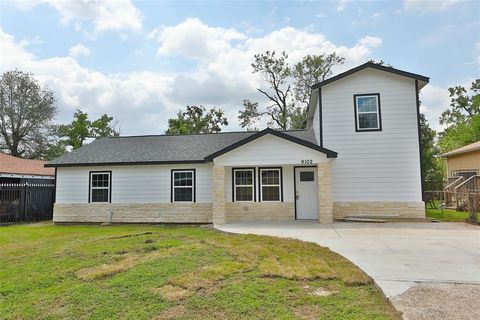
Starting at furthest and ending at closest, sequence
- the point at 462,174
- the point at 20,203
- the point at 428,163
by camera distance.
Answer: the point at 428,163
the point at 462,174
the point at 20,203

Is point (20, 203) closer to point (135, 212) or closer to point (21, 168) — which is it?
point (21, 168)

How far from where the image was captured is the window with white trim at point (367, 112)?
515 inches

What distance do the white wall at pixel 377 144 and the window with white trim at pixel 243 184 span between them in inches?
136

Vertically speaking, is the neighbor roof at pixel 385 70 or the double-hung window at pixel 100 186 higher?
the neighbor roof at pixel 385 70

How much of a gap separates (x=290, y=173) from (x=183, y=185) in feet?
15.5

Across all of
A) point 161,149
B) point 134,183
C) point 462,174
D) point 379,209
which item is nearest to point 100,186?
point 134,183

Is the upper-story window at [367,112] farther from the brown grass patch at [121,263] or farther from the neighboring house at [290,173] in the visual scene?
the brown grass patch at [121,263]

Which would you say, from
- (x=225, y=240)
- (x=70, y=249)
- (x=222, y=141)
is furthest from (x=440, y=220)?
(x=70, y=249)

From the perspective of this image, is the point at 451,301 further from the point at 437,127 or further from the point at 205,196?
the point at 437,127

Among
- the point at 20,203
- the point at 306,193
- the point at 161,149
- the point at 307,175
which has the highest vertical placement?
the point at 161,149

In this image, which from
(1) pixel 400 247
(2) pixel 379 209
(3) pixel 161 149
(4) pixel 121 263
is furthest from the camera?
(3) pixel 161 149

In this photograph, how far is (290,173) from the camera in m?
13.4

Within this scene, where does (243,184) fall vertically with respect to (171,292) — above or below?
above

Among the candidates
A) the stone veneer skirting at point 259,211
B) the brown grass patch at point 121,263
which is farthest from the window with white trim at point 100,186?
the brown grass patch at point 121,263
